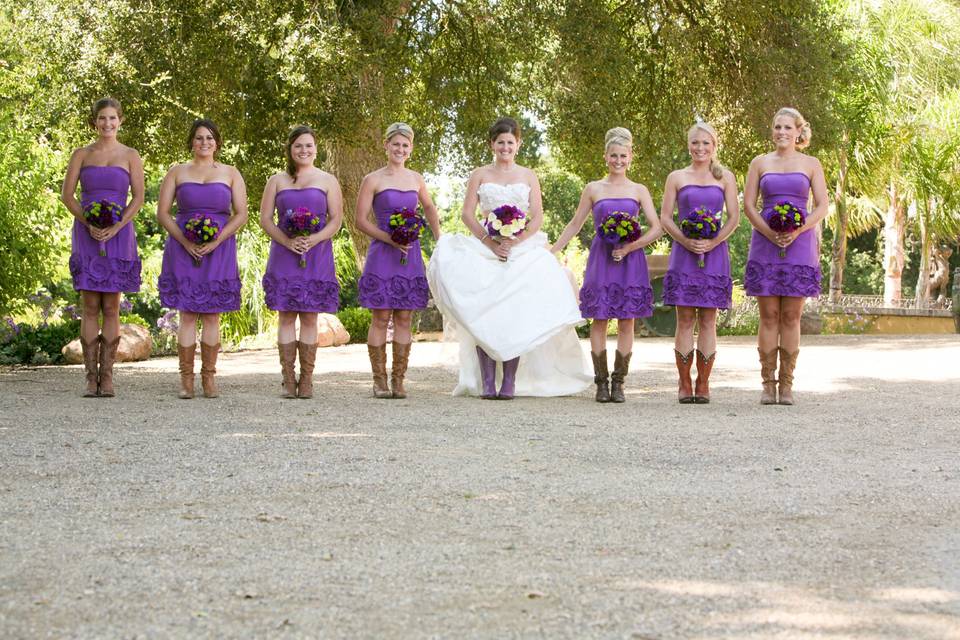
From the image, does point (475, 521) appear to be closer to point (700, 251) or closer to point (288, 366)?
point (700, 251)

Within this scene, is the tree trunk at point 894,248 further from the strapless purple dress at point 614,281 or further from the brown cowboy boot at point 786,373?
the strapless purple dress at point 614,281

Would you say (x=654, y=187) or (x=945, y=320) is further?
(x=945, y=320)

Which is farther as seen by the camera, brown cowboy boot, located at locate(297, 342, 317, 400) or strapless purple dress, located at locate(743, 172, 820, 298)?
brown cowboy boot, located at locate(297, 342, 317, 400)

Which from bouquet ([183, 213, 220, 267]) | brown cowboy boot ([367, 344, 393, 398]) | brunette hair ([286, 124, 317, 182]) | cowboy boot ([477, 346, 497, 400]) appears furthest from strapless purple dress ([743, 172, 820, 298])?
bouquet ([183, 213, 220, 267])

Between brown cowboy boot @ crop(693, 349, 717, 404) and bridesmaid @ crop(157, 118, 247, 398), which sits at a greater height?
bridesmaid @ crop(157, 118, 247, 398)

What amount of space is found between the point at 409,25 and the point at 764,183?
643 centimetres

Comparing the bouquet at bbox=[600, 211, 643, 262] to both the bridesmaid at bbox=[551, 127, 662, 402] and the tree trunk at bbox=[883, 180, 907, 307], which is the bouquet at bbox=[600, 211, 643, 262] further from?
the tree trunk at bbox=[883, 180, 907, 307]

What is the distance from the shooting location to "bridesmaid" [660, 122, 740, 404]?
9.13m

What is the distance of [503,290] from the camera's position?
9.34m

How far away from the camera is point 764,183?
912 centimetres

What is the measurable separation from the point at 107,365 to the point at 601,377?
373 centimetres

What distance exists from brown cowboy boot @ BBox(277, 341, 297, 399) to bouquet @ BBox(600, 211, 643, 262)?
2.46 metres

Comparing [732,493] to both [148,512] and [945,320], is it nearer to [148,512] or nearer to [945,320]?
[148,512]

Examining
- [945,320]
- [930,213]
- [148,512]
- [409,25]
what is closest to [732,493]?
[148,512]
